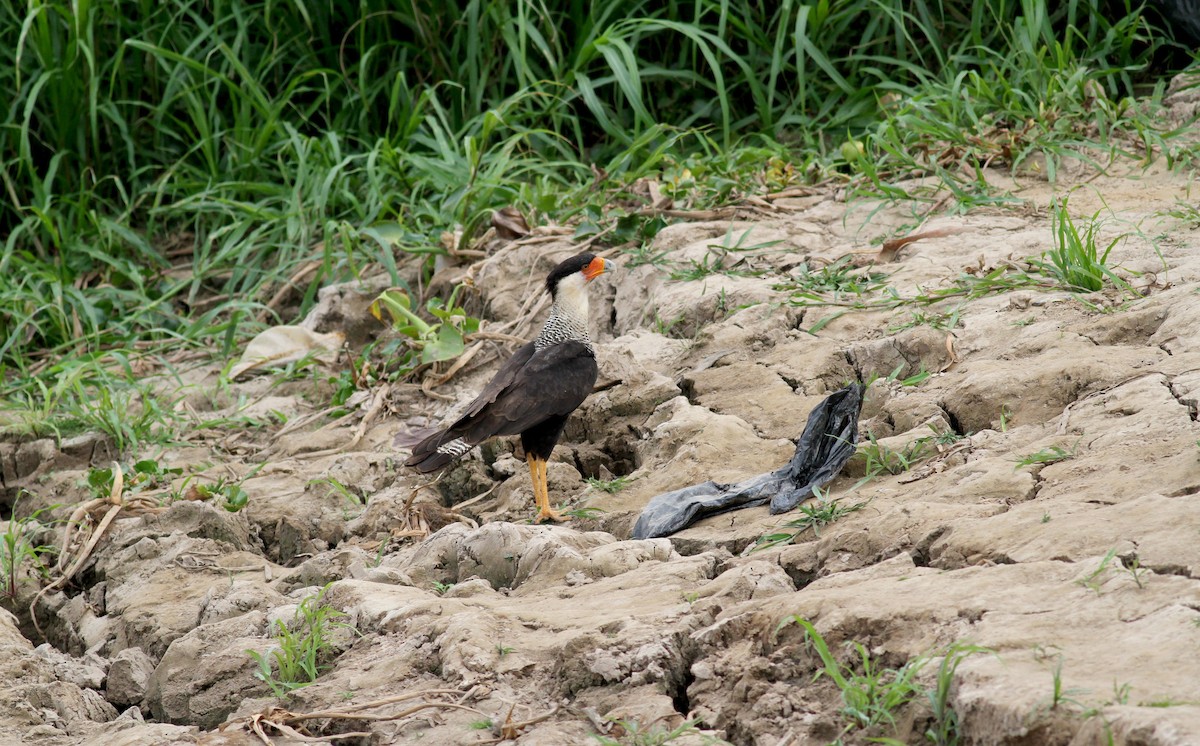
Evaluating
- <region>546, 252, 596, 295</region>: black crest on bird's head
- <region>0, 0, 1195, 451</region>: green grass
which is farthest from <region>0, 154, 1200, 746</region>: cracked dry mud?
<region>0, 0, 1195, 451</region>: green grass

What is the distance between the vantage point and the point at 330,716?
8.98 ft

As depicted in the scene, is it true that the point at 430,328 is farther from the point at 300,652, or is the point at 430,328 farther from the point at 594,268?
the point at 300,652

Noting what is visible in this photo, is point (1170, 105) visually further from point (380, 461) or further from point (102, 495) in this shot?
point (102, 495)

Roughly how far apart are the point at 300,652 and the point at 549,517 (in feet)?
3.75

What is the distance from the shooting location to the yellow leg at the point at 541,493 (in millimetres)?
4027

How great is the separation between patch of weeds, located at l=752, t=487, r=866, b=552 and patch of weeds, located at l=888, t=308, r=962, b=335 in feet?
3.92

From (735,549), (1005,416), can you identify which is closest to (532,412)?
(735,549)

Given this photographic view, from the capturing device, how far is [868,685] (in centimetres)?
236

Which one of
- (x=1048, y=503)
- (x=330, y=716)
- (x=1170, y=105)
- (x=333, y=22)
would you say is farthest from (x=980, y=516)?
(x=333, y=22)

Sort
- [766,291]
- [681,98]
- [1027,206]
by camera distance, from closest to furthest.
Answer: [766,291] → [1027,206] → [681,98]

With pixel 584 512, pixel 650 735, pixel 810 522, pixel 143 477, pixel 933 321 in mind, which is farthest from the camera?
pixel 143 477

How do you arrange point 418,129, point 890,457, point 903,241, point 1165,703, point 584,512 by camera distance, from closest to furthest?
1. point 1165,703
2. point 890,457
3. point 584,512
4. point 903,241
5. point 418,129

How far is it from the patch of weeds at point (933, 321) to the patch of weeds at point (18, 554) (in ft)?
9.81

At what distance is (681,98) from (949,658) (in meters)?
5.18
